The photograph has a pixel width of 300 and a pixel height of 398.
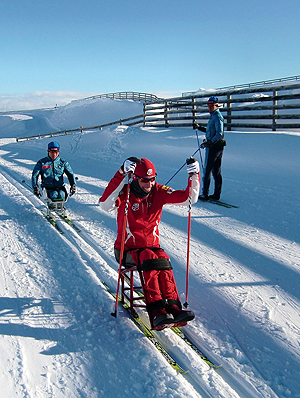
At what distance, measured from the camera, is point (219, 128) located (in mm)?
7492

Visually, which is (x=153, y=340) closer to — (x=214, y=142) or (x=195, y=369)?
(x=195, y=369)

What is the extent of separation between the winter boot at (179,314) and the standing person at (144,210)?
5.4 inches

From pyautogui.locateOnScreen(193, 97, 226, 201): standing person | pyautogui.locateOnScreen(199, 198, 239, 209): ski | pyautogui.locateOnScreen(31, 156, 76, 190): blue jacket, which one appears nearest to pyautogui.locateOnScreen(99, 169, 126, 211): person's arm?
pyautogui.locateOnScreen(31, 156, 76, 190): blue jacket

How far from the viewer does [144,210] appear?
396 cm

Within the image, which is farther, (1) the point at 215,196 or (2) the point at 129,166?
(1) the point at 215,196

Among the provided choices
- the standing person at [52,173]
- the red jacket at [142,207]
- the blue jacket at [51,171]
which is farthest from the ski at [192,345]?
the blue jacket at [51,171]

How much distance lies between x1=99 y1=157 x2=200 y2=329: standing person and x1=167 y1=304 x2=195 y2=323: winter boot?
14 centimetres

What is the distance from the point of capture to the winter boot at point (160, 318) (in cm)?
304

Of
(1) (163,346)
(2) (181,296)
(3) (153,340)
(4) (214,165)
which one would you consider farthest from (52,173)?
(1) (163,346)

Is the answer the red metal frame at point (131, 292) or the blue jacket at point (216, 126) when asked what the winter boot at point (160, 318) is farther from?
the blue jacket at point (216, 126)

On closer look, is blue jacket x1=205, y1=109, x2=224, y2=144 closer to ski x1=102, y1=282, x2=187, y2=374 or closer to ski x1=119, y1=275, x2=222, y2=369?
ski x1=102, y1=282, x2=187, y2=374

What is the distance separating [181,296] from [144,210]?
109cm

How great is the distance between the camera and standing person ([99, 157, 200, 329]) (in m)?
3.41

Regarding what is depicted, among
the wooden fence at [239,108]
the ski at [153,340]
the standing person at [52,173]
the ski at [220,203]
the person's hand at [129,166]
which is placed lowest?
the ski at [153,340]
